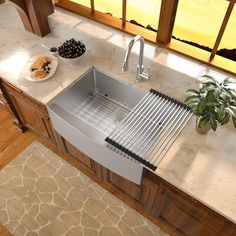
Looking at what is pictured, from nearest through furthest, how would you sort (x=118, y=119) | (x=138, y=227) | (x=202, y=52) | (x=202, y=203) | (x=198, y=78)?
1. (x=202, y=203)
2. (x=198, y=78)
3. (x=202, y=52)
4. (x=118, y=119)
5. (x=138, y=227)

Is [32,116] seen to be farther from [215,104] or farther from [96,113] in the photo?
[215,104]

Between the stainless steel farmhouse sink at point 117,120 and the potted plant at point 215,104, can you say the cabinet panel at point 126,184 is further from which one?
the potted plant at point 215,104

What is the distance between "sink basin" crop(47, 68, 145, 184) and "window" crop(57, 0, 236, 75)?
0.45 m

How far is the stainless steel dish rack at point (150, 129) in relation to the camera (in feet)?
4.22

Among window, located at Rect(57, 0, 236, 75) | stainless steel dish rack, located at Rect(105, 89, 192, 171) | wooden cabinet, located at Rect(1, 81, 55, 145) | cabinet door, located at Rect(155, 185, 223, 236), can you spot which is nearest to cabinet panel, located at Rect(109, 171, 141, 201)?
cabinet door, located at Rect(155, 185, 223, 236)

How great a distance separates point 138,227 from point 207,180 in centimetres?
93

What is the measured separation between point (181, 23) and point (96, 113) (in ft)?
3.62

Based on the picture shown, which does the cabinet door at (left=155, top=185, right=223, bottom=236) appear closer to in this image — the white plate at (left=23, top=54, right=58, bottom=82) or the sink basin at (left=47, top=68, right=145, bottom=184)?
the sink basin at (left=47, top=68, right=145, bottom=184)

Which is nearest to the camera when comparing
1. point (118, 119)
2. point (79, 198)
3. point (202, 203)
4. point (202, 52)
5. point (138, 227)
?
point (202, 203)

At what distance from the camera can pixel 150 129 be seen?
1.41 m

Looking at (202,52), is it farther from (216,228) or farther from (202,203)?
(216,228)

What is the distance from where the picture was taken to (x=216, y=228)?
1293mm

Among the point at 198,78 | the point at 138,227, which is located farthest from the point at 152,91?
the point at 138,227

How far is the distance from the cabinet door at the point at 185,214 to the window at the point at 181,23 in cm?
87
